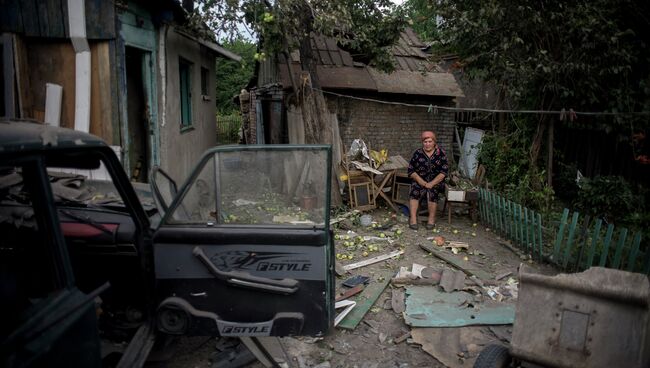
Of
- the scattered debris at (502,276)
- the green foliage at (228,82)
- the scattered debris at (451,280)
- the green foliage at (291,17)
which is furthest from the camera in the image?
the green foliage at (228,82)

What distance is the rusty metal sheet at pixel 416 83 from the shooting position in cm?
981

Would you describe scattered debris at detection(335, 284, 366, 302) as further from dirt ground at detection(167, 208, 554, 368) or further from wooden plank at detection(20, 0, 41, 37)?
wooden plank at detection(20, 0, 41, 37)

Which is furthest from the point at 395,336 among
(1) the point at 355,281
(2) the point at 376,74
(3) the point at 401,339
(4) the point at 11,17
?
(2) the point at 376,74

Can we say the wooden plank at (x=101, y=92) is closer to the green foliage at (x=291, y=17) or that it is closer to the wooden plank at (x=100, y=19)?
the wooden plank at (x=100, y=19)

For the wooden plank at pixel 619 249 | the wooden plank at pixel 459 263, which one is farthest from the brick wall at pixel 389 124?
the wooden plank at pixel 619 249

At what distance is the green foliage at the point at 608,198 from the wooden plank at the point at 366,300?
4.82m

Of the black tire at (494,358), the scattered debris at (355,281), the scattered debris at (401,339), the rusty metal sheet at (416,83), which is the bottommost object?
the scattered debris at (401,339)

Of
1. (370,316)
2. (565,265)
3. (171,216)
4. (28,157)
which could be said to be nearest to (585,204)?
(565,265)

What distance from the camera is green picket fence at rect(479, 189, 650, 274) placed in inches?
192

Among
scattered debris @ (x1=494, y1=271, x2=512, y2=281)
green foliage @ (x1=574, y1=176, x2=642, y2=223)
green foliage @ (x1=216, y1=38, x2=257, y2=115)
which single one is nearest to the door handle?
scattered debris @ (x1=494, y1=271, x2=512, y2=281)

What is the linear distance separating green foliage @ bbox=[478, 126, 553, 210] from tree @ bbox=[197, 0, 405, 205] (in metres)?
2.90

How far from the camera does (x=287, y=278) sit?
283 centimetres

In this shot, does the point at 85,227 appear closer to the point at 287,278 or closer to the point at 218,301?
the point at 218,301

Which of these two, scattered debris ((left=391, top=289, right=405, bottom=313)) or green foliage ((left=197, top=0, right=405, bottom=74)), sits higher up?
green foliage ((left=197, top=0, right=405, bottom=74))
